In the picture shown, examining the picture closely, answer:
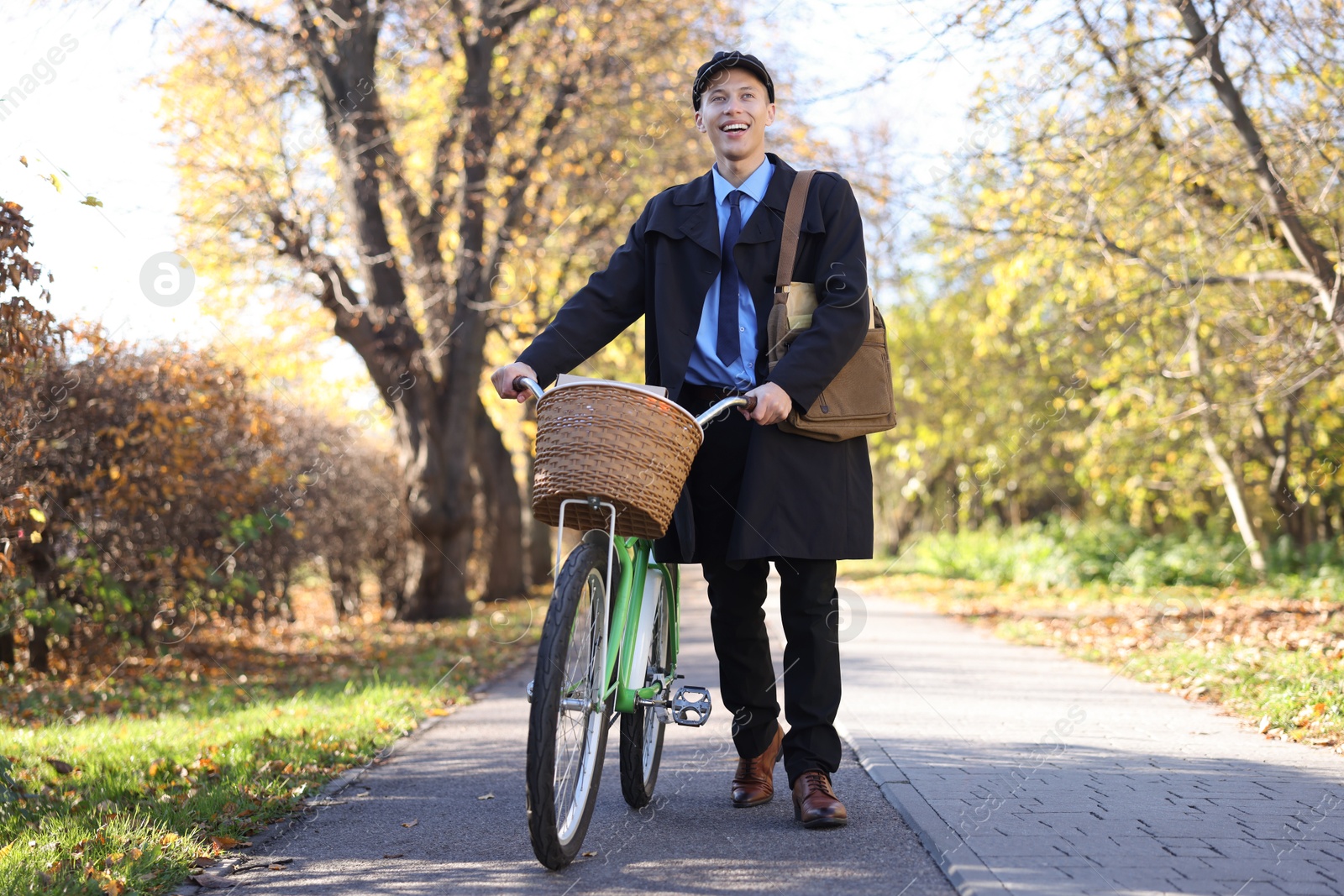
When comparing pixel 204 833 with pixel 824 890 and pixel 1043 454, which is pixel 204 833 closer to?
pixel 824 890

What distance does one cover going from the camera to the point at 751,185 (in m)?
3.79

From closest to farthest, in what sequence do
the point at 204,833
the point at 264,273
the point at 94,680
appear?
1. the point at 204,833
2. the point at 94,680
3. the point at 264,273

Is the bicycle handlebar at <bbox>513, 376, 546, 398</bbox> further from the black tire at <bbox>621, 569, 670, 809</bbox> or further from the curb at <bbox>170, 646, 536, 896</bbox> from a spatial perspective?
the curb at <bbox>170, 646, 536, 896</bbox>

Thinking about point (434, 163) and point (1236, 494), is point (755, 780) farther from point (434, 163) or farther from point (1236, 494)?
point (1236, 494)

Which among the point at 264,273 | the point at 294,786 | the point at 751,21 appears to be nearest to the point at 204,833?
the point at 294,786

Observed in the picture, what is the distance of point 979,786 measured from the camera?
13.1ft

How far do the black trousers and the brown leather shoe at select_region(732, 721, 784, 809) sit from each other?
47mm

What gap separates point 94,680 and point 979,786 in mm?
6540

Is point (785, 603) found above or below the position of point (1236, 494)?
below

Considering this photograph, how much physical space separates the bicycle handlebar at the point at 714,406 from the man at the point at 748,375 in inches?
2.2

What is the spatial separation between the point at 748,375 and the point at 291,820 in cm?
206

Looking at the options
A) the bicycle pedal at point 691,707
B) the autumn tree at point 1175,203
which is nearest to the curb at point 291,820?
the bicycle pedal at point 691,707

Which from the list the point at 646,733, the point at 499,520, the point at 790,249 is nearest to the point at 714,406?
the point at 790,249

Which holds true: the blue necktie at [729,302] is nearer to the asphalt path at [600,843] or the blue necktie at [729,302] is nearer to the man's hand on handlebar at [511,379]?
the man's hand on handlebar at [511,379]
